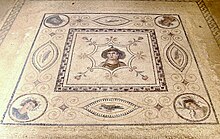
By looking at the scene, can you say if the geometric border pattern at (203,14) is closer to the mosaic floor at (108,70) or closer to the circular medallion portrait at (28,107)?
the mosaic floor at (108,70)

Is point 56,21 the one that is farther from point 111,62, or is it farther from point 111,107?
point 111,107

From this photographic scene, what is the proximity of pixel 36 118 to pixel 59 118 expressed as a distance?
4.2 inches

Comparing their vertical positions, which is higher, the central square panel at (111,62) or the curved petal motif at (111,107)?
the central square panel at (111,62)

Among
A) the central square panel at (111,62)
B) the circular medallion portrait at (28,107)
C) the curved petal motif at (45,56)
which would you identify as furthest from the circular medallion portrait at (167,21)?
the circular medallion portrait at (28,107)

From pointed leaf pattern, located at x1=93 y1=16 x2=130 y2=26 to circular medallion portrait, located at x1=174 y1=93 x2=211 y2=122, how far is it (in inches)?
30.7

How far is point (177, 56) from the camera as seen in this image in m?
1.84

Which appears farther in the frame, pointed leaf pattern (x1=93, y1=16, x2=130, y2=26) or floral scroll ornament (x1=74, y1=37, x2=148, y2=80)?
pointed leaf pattern (x1=93, y1=16, x2=130, y2=26)

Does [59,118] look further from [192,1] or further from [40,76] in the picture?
[192,1]

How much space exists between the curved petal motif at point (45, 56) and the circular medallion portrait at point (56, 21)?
0.21m

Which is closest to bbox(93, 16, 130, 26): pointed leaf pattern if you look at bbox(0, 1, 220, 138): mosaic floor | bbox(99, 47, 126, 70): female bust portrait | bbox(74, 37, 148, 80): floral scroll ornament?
bbox(0, 1, 220, 138): mosaic floor

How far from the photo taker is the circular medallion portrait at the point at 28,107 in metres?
1.47

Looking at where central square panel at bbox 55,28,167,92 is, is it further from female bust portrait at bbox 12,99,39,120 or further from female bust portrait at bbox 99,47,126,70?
female bust portrait at bbox 12,99,39,120

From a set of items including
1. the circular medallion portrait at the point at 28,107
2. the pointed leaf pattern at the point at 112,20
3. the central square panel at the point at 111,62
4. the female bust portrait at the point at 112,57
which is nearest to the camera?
the circular medallion portrait at the point at 28,107

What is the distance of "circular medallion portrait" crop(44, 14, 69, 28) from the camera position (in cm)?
212
